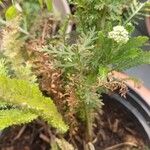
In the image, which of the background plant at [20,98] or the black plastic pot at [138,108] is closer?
the background plant at [20,98]

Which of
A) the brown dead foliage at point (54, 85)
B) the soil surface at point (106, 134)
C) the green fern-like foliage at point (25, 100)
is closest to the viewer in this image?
the green fern-like foliage at point (25, 100)

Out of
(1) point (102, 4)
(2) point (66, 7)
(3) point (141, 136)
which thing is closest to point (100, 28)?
(1) point (102, 4)

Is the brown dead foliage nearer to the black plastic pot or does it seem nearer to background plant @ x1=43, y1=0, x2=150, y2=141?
background plant @ x1=43, y1=0, x2=150, y2=141

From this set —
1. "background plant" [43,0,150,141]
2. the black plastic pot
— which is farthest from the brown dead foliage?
the black plastic pot

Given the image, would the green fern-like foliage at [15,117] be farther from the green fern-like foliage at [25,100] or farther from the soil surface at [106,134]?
the soil surface at [106,134]

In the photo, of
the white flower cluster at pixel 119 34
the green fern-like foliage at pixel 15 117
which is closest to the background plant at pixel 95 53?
the white flower cluster at pixel 119 34

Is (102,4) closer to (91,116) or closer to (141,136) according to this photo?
(91,116)

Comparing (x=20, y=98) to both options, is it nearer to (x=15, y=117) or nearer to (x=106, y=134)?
(x=15, y=117)
